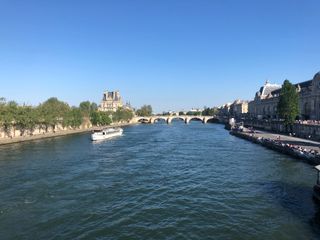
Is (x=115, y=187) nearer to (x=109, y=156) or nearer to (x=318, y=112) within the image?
(x=109, y=156)

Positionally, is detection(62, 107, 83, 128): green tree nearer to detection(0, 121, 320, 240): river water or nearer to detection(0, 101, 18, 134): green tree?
detection(0, 101, 18, 134): green tree

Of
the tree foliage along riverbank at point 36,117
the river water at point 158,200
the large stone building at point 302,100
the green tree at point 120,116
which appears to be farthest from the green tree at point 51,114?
the large stone building at point 302,100

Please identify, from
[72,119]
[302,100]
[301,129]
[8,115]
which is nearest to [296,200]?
[301,129]

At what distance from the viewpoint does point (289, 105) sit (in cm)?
7250

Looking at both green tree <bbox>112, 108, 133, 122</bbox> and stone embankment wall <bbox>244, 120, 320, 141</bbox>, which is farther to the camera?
green tree <bbox>112, 108, 133, 122</bbox>

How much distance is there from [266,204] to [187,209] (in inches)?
238

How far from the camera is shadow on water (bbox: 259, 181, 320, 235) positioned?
67.7ft

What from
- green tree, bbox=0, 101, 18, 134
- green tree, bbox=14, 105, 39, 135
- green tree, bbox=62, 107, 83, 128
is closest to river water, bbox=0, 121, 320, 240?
green tree, bbox=0, 101, 18, 134

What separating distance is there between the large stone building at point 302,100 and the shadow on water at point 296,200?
203ft

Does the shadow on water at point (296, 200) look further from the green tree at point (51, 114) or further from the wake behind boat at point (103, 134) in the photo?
the green tree at point (51, 114)

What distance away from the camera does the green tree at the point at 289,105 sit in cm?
7225

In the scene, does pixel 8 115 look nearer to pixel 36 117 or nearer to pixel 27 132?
pixel 36 117

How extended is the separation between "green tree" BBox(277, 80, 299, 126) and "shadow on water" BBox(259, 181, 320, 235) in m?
46.2

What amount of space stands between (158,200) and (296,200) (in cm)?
1069
